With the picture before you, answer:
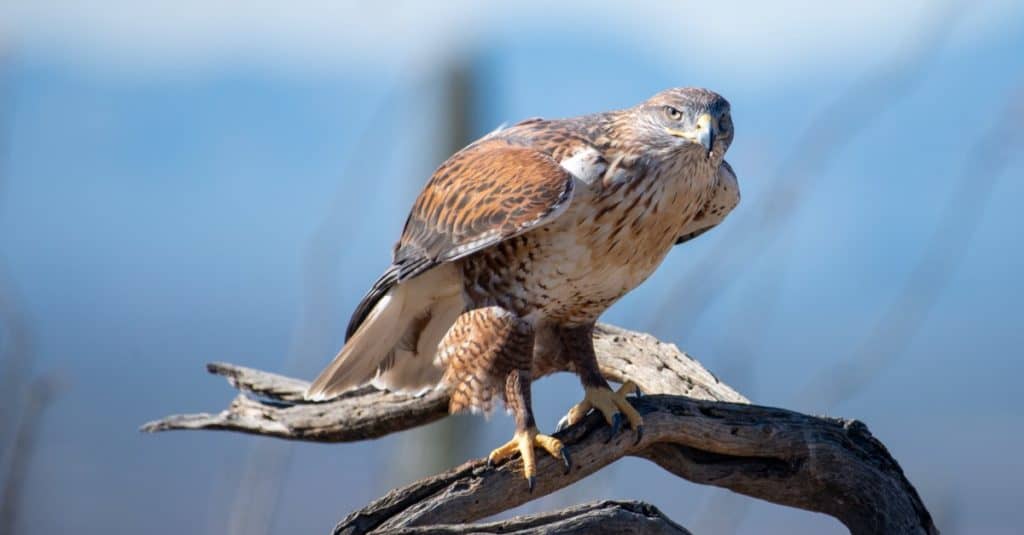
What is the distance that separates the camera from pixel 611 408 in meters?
3.63

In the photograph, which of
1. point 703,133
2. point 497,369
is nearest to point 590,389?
point 497,369

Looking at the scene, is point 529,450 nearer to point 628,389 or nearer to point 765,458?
point 628,389

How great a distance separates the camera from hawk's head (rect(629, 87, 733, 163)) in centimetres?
333

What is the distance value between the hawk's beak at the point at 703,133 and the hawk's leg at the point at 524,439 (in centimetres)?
90

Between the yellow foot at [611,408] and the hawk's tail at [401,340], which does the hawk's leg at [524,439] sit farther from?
the hawk's tail at [401,340]

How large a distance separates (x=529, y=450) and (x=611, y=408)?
345 mm

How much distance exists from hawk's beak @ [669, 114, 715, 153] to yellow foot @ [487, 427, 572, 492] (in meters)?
1.00

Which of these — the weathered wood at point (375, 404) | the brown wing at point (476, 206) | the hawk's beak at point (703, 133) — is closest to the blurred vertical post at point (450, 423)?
the weathered wood at point (375, 404)

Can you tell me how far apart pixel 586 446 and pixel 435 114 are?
3242mm

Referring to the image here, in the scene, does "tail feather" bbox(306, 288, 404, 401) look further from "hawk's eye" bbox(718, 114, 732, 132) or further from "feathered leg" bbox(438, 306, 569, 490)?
"hawk's eye" bbox(718, 114, 732, 132)

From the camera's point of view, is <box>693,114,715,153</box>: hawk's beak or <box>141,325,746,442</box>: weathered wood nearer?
<box>693,114,715,153</box>: hawk's beak

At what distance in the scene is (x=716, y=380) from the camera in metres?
4.18

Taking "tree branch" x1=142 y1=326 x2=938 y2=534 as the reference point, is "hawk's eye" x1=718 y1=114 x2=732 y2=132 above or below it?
above

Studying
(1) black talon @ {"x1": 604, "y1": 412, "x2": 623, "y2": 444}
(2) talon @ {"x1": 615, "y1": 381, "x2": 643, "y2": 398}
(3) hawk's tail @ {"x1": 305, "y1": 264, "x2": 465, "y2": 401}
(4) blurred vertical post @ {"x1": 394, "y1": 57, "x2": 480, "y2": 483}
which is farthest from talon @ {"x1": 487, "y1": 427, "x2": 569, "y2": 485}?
(4) blurred vertical post @ {"x1": 394, "y1": 57, "x2": 480, "y2": 483}
